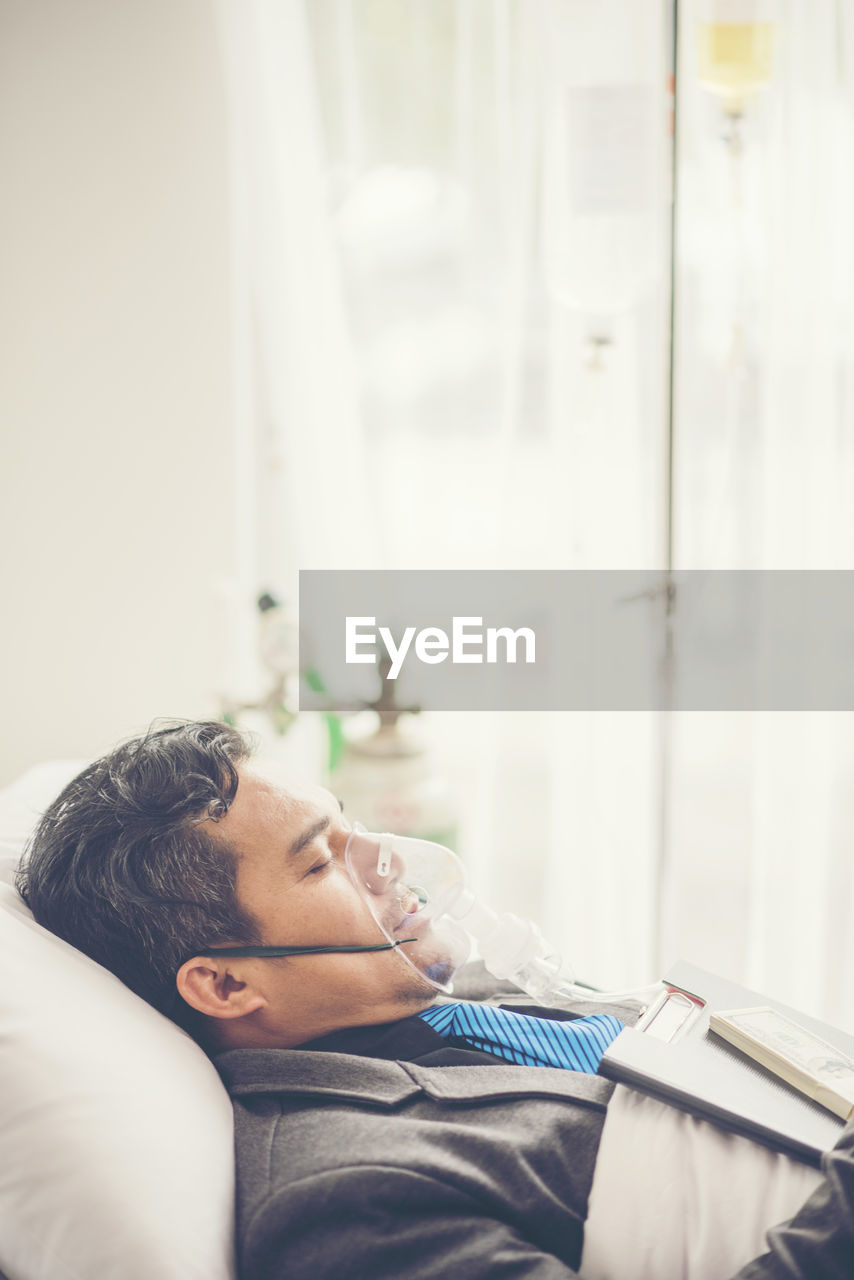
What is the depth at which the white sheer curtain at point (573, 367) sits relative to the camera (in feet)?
6.03

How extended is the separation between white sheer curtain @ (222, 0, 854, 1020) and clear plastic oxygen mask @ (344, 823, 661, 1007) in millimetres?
647

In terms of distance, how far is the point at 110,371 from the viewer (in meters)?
2.11

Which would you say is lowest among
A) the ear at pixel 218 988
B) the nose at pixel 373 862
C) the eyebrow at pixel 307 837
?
the ear at pixel 218 988

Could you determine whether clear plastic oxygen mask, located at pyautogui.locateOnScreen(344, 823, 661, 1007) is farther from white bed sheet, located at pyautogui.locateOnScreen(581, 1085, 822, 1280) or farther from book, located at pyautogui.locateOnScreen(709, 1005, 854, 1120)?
white bed sheet, located at pyautogui.locateOnScreen(581, 1085, 822, 1280)

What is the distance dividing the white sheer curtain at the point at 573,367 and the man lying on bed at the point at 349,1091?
2.79 ft

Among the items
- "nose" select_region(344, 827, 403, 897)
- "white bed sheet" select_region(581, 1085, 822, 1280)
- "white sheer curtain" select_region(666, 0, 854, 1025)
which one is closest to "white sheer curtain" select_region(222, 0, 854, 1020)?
"white sheer curtain" select_region(666, 0, 854, 1025)

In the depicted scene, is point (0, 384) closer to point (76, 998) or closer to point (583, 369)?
point (583, 369)

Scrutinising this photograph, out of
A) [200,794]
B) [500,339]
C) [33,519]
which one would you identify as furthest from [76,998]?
[500,339]

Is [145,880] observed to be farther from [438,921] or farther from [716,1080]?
[716,1080]

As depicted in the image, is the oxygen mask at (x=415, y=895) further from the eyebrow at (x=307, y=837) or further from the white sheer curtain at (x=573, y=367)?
the white sheer curtain at (x=573, y=367)

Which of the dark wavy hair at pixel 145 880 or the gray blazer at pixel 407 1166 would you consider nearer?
the gray blazer at pixel 407 1166

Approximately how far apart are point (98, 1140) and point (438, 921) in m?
0.46

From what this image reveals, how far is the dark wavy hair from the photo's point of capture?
3.47ft

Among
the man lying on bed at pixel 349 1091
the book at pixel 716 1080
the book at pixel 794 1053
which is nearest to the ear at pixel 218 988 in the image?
the man lying on bed at pixel 349 1091
